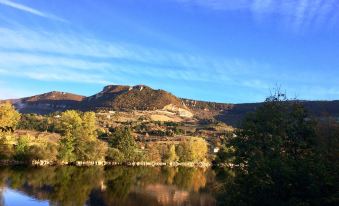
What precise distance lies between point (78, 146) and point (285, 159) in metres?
79.6

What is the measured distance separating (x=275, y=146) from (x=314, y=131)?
138 inches

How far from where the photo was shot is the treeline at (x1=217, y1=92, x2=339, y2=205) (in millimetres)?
26433

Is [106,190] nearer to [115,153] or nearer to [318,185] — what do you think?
[318,185]

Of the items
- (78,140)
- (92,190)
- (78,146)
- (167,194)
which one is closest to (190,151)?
(78,146)

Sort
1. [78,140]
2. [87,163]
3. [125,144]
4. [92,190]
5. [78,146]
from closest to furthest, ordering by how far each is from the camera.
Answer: [92,190] < [78,140] < [78,146] < [87,163] < [125,144]

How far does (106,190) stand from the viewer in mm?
61781

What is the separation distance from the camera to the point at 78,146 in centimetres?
10506

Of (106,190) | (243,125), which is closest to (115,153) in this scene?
(106,190)

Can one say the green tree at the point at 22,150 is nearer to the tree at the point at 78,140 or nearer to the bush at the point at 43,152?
the bush at the point at 43,152

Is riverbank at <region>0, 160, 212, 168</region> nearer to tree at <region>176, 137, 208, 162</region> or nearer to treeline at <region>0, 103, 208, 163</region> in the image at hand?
treeline at <region>0, 103, 208, 163</region>

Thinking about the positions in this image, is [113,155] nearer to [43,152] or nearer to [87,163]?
[87,163]

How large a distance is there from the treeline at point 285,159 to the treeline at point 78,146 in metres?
42.1

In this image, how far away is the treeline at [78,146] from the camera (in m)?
90.1

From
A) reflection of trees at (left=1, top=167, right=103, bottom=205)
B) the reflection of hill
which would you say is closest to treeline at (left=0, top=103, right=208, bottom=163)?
reflection of trees at (left=1, top=167, right=103, bottom=205)
